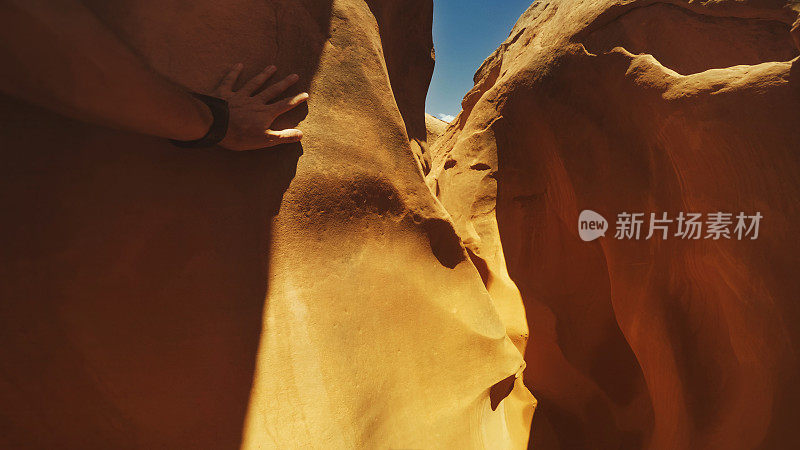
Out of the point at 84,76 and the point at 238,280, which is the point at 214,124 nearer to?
the point at 84,76

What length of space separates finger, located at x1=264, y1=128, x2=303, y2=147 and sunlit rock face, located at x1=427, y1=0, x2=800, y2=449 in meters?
1.81

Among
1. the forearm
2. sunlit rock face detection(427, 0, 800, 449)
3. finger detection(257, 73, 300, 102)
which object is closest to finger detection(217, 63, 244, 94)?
finger detection(257, 73, 300, 102)

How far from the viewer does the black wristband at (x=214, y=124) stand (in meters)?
1.25

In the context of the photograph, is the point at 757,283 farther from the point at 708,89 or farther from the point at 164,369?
the point at 164,369

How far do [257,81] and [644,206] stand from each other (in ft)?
8.01

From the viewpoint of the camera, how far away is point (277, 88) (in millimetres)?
1465

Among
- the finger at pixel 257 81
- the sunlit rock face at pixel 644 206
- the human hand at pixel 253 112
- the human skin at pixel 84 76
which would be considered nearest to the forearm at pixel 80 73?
the human skin at pixel 84 76

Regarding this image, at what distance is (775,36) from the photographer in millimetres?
2039

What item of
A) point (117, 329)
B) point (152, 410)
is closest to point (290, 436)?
point (152, 410)

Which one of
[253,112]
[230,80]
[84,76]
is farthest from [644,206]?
[84,76]

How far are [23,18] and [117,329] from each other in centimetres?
93

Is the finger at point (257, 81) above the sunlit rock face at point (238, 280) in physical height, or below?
above

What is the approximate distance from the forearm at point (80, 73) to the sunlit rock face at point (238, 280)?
59 millimetres

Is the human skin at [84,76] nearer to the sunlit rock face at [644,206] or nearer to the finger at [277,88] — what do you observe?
the finger at [277,88]
